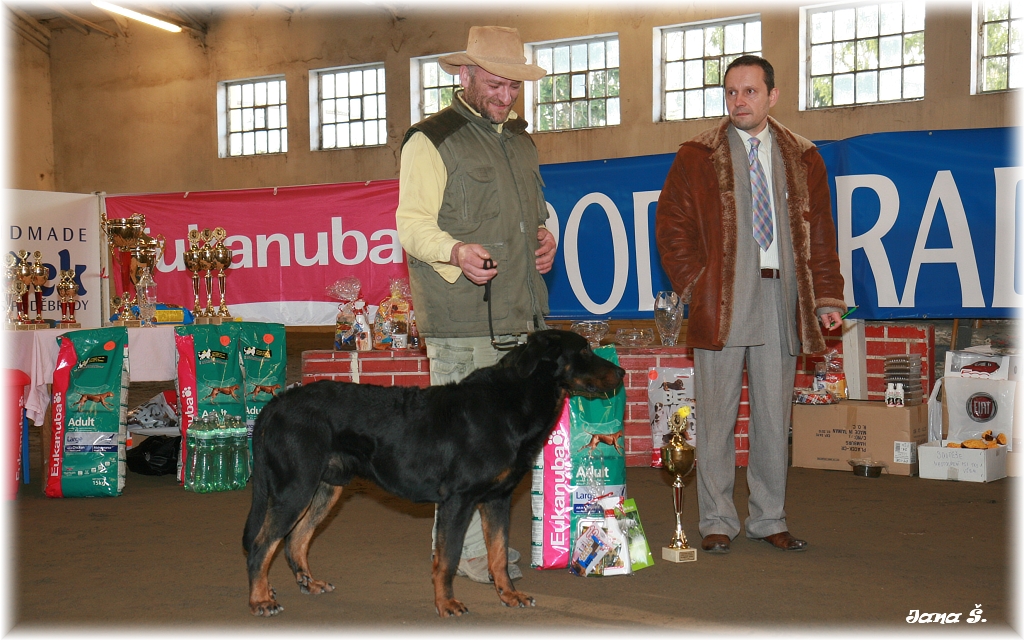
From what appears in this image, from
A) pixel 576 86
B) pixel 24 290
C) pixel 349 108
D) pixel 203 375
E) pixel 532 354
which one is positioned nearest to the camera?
pixel 532 354

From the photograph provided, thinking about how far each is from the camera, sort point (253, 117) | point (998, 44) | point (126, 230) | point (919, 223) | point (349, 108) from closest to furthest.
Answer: point (919, 223) < point (126, 230) < point (998, 44) < point (349, 108) < point (253, 117)

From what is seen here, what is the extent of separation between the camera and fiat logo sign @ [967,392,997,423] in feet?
16.8

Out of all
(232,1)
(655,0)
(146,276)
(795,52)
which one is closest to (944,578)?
(146,276)

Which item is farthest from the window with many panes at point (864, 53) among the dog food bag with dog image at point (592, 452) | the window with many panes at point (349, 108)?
the dog food bag with dog image at point (592, 452)

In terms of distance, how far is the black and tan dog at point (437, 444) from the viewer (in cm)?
278

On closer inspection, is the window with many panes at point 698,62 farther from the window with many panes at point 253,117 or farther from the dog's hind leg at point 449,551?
the dog's hind leg at point 449,551

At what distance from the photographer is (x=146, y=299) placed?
5.39 m

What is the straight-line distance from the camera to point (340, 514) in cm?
428

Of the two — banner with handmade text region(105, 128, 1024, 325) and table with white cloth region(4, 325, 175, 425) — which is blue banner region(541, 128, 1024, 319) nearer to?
banner with handmade text region(105, 128, 1024, 325)

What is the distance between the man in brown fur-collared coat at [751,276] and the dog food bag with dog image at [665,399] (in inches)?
72.9

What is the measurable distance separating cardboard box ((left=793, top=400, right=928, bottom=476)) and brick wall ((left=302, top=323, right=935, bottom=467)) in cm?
34

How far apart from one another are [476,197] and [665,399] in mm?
2820

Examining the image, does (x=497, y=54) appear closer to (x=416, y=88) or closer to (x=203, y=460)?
(x=203, y=460)

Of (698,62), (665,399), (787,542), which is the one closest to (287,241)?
(665,399)
